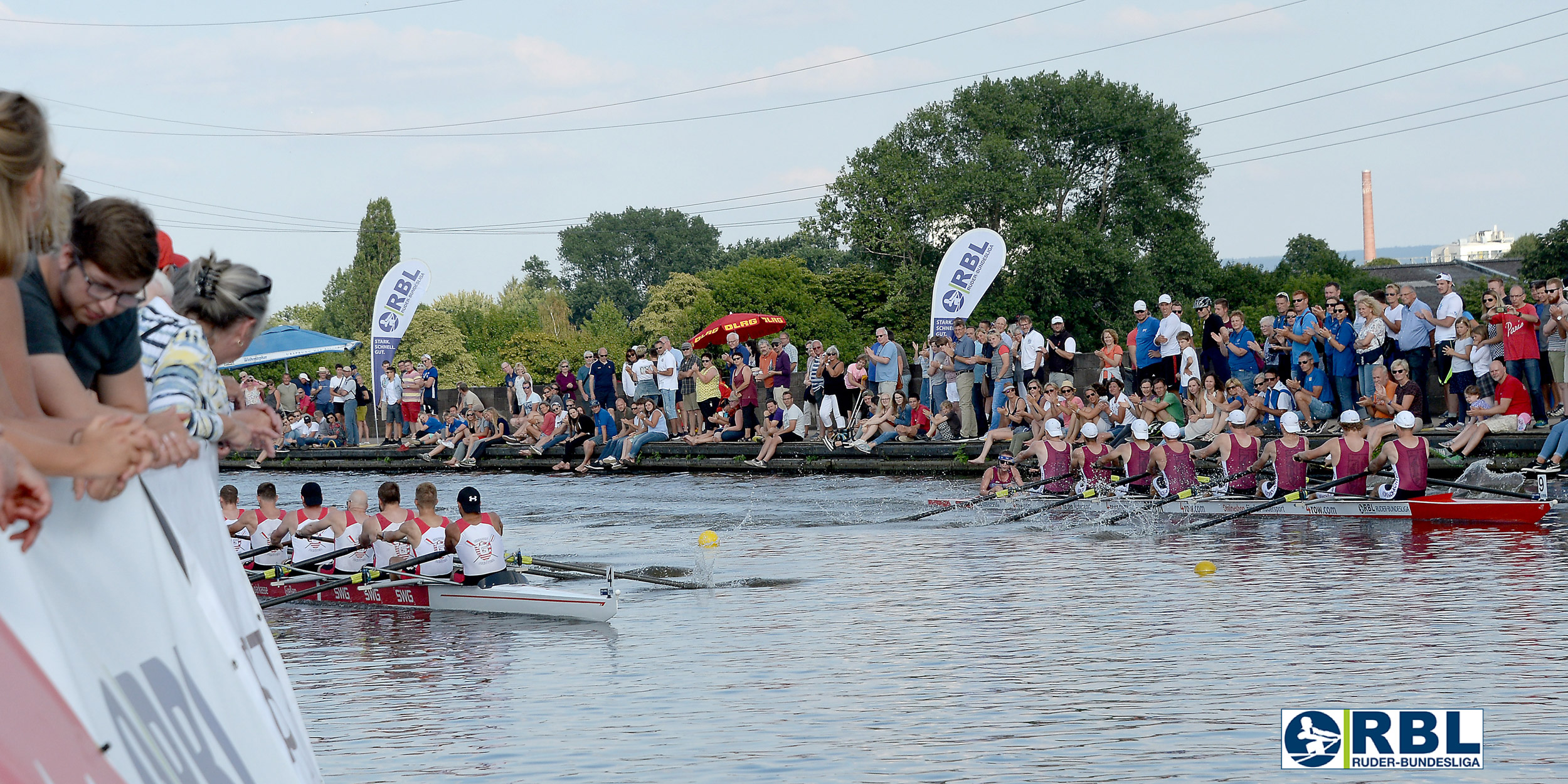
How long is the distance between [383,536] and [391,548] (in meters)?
0.14

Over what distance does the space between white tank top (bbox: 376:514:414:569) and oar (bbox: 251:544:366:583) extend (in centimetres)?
22

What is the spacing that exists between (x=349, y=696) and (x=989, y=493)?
37.7 feet

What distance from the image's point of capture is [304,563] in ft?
44.8

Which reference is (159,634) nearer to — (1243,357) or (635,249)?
(1243,357)

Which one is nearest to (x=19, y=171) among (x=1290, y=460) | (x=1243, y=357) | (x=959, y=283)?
(x=1290, y=460)

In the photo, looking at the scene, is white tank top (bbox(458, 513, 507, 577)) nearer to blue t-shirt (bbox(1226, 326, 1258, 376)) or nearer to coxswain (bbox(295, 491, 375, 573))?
coxswain (bbox(295, 491, 375, 573))

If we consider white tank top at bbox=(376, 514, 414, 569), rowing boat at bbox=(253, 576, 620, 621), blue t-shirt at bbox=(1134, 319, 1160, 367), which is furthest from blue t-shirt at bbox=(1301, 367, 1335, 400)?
white tank top at bbox=(376, 514, 414, 569)

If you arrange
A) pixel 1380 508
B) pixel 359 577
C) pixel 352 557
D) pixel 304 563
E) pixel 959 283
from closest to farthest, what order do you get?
pixel 359 577 → pixel 352 557 → pixel 304 563 → pixel 1380 508 → pixel 959 283

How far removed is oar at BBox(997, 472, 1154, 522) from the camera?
18.7 metres

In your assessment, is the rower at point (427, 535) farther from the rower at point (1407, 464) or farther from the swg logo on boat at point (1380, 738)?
the rower at point (1407, 464)

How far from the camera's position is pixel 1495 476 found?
1636 centimetres

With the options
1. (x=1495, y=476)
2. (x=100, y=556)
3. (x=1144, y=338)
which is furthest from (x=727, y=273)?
(x=100, y=556)

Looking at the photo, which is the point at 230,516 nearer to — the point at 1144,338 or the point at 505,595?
the point at 505,595

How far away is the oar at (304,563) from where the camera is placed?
1320 centimetres
